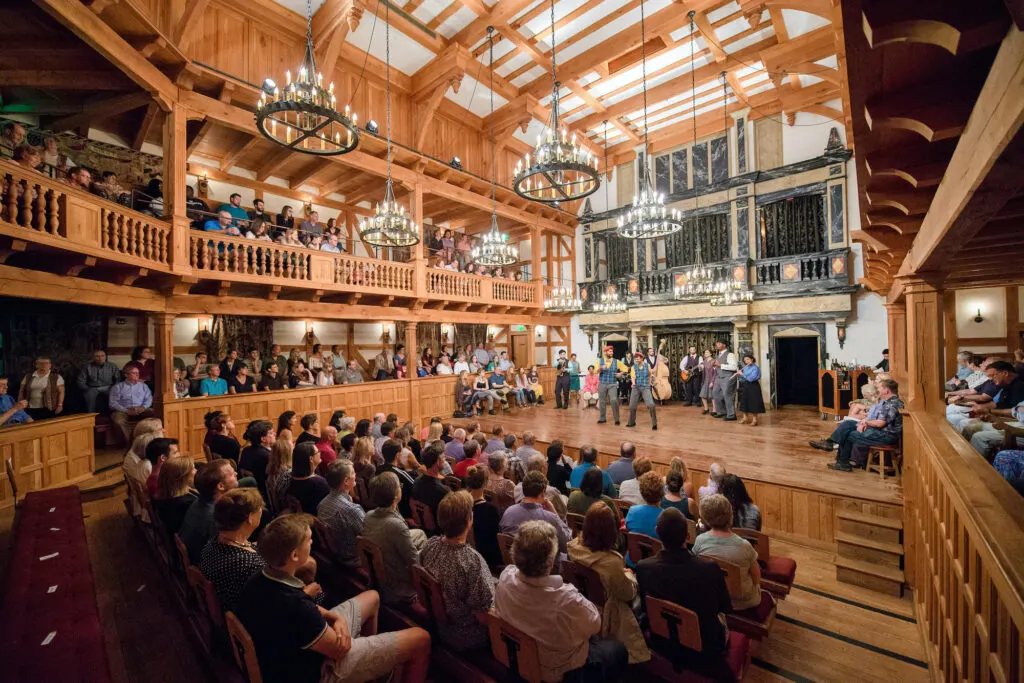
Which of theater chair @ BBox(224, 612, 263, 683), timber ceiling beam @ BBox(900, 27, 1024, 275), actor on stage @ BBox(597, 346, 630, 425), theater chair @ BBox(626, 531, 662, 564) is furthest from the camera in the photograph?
actor on stage @ BBox(597, 346, 630, 425)

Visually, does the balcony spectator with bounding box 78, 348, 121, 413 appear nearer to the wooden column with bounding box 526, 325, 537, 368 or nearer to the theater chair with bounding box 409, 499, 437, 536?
the theater chair with bounding box 409, 499, 437, 536

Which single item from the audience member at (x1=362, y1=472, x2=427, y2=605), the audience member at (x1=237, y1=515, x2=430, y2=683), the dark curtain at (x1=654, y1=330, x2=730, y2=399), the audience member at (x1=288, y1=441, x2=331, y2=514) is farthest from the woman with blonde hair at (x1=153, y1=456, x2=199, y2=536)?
the dark curtain at (x1=654, y1=330, x2=730, y2=399)

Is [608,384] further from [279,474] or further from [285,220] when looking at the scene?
[285,220]

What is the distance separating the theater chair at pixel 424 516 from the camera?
3098 millimetres

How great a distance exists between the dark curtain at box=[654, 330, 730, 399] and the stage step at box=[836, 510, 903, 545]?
7.03 metres

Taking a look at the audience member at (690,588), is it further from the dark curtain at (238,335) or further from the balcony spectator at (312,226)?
the dark curtain at (238,335)

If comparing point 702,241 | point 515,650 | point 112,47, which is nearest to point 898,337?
point 702,241

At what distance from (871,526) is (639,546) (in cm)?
269

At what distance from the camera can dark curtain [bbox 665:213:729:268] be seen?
10617 millimetres

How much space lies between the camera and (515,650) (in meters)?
1.70

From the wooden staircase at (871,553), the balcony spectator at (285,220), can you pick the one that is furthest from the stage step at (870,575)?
the balcony spectator at (285,220)

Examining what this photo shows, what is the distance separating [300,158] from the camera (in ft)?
27.5

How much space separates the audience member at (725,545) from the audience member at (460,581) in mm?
1189

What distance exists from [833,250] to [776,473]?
6.59 m
